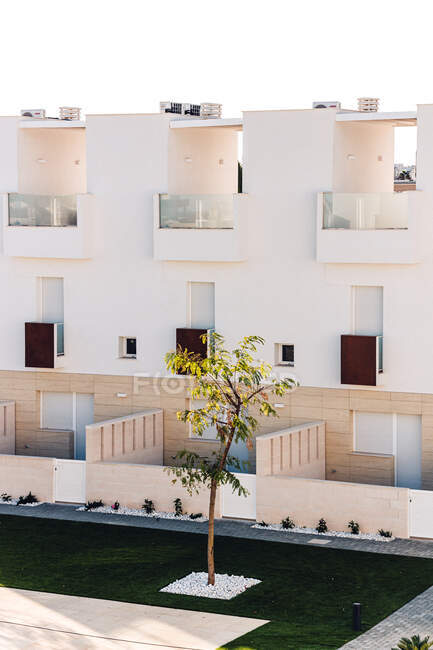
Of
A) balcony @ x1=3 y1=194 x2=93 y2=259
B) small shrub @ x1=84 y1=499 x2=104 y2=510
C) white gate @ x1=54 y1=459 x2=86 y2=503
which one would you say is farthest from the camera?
balcony @ x1=3 y1=194 x2=93 y2=259

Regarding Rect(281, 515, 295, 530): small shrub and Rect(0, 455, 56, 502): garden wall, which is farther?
Rect(0, 455, 56, 502): garden wall

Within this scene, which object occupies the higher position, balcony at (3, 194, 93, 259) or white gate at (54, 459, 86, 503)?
balcony at (3, 194, 93, 259)

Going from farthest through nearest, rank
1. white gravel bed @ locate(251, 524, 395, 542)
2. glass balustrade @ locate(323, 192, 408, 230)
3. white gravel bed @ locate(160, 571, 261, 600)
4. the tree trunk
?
glass balustrade @ locate(323, 192, 408, 230) → white gravel bed @ locate(251, 524, 395, 542) → the tree trunk → white gravel bed @ locate(160, 571, 261, 600)

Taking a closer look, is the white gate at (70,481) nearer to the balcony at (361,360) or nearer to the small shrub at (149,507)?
the small shrub at (149,507)

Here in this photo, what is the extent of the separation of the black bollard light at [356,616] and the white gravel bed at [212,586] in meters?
2.98

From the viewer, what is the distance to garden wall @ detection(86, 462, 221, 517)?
1182 inches

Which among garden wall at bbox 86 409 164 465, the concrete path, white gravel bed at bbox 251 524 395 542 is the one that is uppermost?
garden wall at bbox 86 409 164 465

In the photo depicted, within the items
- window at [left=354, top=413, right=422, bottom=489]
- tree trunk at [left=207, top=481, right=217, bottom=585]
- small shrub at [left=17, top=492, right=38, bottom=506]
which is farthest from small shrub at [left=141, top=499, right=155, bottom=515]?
tree trunk at [left=207, top=481, right=217, bottom=585]

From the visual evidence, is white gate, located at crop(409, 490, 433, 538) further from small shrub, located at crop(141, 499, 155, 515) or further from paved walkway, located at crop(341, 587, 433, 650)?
small shrub, located at crop(141, 499, 155, 515)

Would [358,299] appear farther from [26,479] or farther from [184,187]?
[26,479]

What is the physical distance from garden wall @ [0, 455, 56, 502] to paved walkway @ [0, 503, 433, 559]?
18.2 inches

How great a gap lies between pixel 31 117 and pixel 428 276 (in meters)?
12.9

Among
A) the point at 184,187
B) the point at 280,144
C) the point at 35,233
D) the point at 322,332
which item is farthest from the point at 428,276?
the point at 35,233

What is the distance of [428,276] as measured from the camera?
30.3 m
